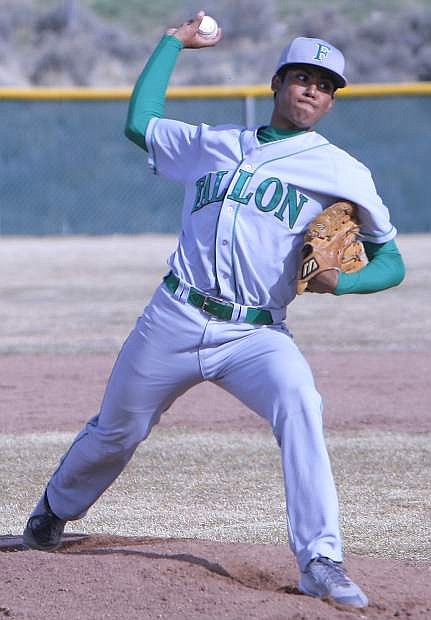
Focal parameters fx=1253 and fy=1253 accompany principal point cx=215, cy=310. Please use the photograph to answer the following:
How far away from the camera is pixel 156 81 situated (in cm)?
447

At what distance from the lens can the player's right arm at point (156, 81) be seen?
4441 mm

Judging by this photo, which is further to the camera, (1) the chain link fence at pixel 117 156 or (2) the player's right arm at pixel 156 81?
(1) the chain link fence at pixel 117 156

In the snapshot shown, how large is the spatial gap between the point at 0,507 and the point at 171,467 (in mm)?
1024

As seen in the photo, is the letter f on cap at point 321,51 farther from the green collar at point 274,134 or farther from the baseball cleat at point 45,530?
the baseball cleat at point 45,530

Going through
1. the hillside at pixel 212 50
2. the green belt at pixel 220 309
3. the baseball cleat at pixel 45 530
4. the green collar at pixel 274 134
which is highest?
the hillside at pixel 212 50

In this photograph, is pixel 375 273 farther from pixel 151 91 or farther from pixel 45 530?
pixel 45 530

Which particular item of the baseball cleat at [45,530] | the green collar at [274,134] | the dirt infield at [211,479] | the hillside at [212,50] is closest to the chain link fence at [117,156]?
the dirt infield at [211,479]

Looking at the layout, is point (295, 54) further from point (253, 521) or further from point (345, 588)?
point (253, 521)

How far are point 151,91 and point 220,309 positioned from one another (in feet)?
2.87

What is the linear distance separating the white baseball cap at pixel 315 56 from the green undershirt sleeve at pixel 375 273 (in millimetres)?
586

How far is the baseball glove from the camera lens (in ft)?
13.1

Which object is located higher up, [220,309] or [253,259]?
[253,259]

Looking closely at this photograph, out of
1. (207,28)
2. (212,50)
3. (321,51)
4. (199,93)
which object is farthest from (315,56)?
(212,50)

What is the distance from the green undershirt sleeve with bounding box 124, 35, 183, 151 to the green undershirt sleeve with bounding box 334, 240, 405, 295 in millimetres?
888
